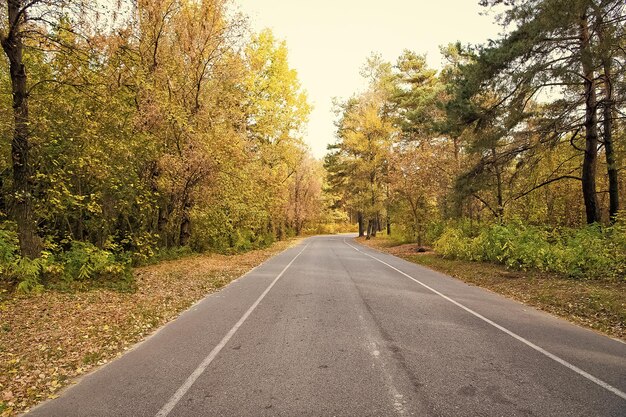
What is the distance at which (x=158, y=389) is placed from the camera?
4445 mm

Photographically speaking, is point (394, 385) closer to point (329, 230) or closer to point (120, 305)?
point (120, 305)

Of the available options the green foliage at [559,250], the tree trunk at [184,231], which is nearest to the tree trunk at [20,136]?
the tree trunk at [184,231]

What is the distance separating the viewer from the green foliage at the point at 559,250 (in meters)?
11.1

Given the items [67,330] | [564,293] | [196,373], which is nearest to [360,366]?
[196,373]

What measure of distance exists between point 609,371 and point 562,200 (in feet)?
52.2

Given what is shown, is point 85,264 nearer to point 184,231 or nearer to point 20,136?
point 20,136

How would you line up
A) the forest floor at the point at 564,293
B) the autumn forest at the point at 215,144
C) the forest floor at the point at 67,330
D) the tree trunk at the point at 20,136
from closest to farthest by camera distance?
the forest floor at the point at 67,330, the forest floor at the point at 564,293, the tree trunk at the point at 20,136, the autumn forest at the point at 215,144

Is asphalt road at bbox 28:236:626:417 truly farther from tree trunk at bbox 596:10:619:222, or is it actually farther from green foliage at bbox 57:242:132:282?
tree trunk at bbox 596:10:619:222

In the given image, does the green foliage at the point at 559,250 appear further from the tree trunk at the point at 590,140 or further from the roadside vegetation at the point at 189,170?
the tree trunk at the point at 590,140

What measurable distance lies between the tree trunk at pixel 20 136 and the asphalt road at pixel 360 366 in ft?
14.8

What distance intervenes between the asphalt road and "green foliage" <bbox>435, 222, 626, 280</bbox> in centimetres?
437

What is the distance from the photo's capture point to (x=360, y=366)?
196 inches

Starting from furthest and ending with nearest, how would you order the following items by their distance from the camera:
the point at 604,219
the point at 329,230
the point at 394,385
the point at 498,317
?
the point at 329,230 → the point at 604,219 → the point at 498,317 → the point at 394,385

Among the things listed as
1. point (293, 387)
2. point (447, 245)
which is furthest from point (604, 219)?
point (293, 387)
